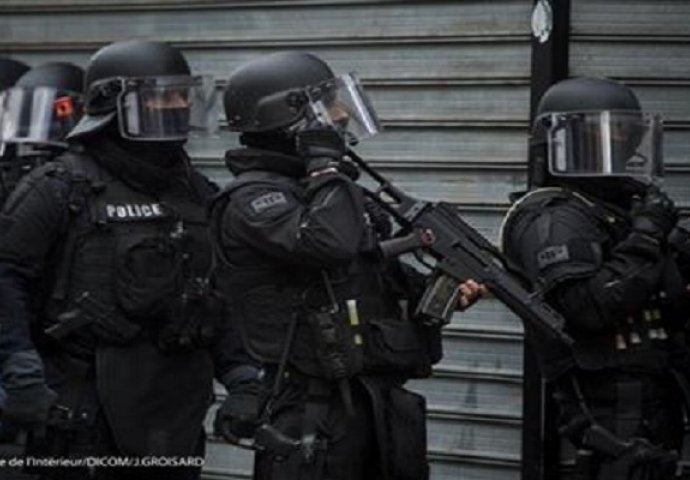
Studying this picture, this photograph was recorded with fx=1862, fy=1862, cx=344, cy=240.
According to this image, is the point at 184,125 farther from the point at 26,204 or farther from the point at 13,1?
the point at 13,1

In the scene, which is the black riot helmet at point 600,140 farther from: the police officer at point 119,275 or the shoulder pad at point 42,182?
the shoulder pad at point 42,182

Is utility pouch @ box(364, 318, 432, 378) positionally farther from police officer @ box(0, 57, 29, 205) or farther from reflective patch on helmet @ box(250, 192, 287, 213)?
police officer @ box(0, 57, 29, 205)

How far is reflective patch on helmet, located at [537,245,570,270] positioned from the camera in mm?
6121

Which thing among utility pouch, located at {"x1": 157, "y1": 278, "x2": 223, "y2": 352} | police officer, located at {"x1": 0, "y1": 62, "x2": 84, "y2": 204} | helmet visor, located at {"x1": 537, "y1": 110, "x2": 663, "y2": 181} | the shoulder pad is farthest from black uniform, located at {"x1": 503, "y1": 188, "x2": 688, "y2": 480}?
police officer, located at {"x1": 0, "y1": 62, "x2": 84, "y2": 204}

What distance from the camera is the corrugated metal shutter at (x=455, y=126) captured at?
24.3ft

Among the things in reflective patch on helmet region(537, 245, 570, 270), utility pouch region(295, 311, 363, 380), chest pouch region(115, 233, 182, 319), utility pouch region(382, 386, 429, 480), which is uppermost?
reflective patch on helmet region(537, 245, 570, 270)

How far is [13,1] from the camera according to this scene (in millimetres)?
8750

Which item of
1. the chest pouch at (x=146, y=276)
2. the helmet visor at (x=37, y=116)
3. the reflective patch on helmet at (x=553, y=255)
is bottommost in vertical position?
the chest pouch at (x=146, y=276)

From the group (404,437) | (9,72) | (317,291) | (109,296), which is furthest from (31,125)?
(404,437)

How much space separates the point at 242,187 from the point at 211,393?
932mm

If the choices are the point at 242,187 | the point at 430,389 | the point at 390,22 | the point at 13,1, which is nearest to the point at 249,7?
the point at 390,22

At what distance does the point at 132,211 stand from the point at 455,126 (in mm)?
1777

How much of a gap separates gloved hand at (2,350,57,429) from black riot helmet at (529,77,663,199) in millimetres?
1872

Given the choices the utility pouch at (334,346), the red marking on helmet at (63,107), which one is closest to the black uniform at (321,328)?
the utility pouch at (334,346)
